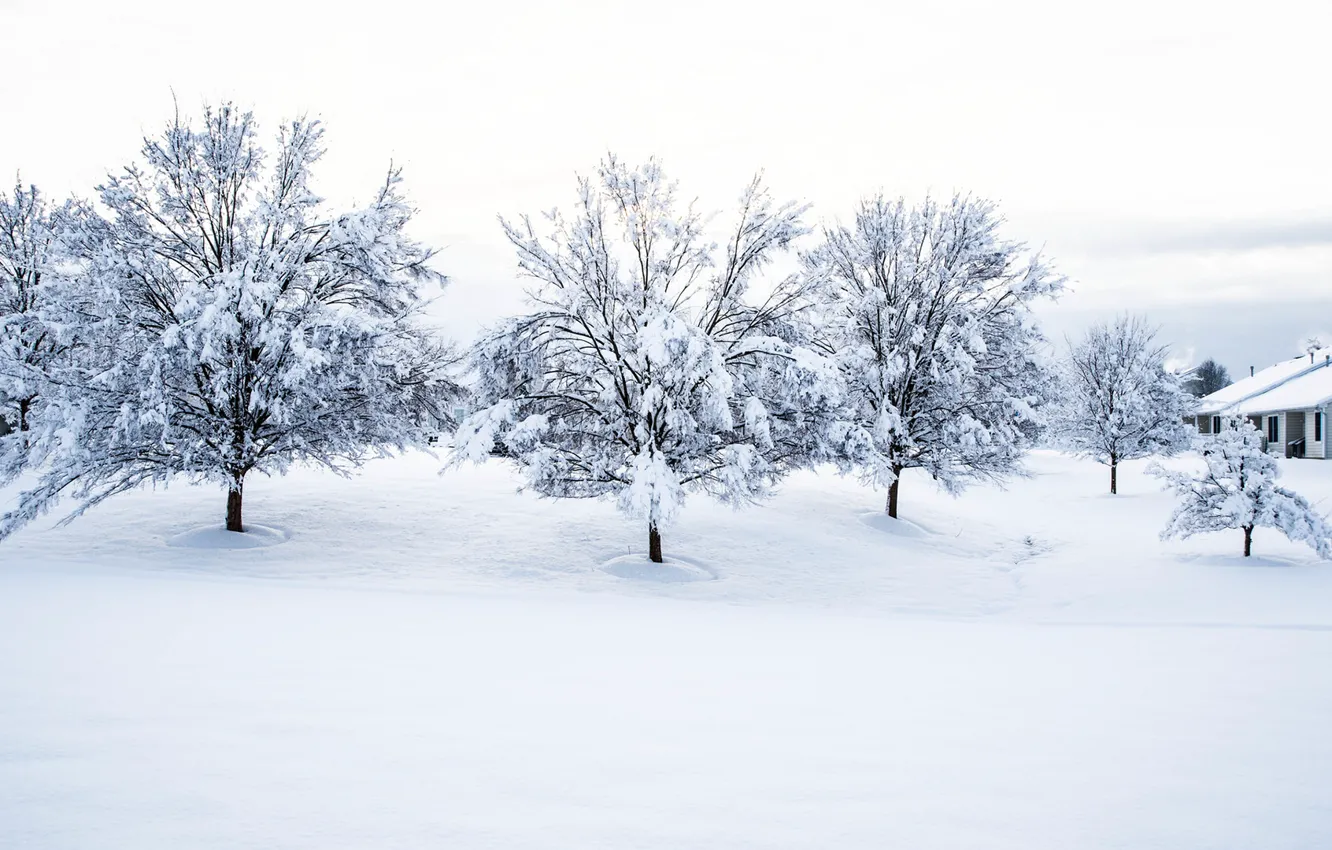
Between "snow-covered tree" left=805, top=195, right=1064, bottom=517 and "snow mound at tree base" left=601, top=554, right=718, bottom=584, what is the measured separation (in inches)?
289

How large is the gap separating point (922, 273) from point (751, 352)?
9.43m

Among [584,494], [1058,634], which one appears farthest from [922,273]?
[1058,634]

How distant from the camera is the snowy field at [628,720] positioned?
2996 millimetres

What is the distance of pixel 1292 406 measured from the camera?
122 ft

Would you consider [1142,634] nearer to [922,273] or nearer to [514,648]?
[514,648]

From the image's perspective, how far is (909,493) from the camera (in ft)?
103

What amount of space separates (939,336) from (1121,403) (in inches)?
696

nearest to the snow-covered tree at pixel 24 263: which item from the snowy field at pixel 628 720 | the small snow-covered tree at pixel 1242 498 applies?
the snowy field at pixel 628 720

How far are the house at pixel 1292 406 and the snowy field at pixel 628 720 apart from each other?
3321cm

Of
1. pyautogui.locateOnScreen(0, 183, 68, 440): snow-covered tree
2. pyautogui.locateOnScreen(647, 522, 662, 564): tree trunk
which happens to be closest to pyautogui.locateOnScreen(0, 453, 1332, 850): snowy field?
pyautogui.locateOnScreen(647, 522, 662, 564): tree trunk

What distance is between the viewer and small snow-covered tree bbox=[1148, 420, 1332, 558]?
13227 mm

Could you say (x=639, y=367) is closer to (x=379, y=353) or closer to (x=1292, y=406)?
(x=379, y=353)

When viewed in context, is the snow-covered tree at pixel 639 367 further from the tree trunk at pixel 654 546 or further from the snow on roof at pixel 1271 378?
the snow on roof at pixel 1271 378

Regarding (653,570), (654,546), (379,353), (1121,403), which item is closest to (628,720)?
(653,570)
